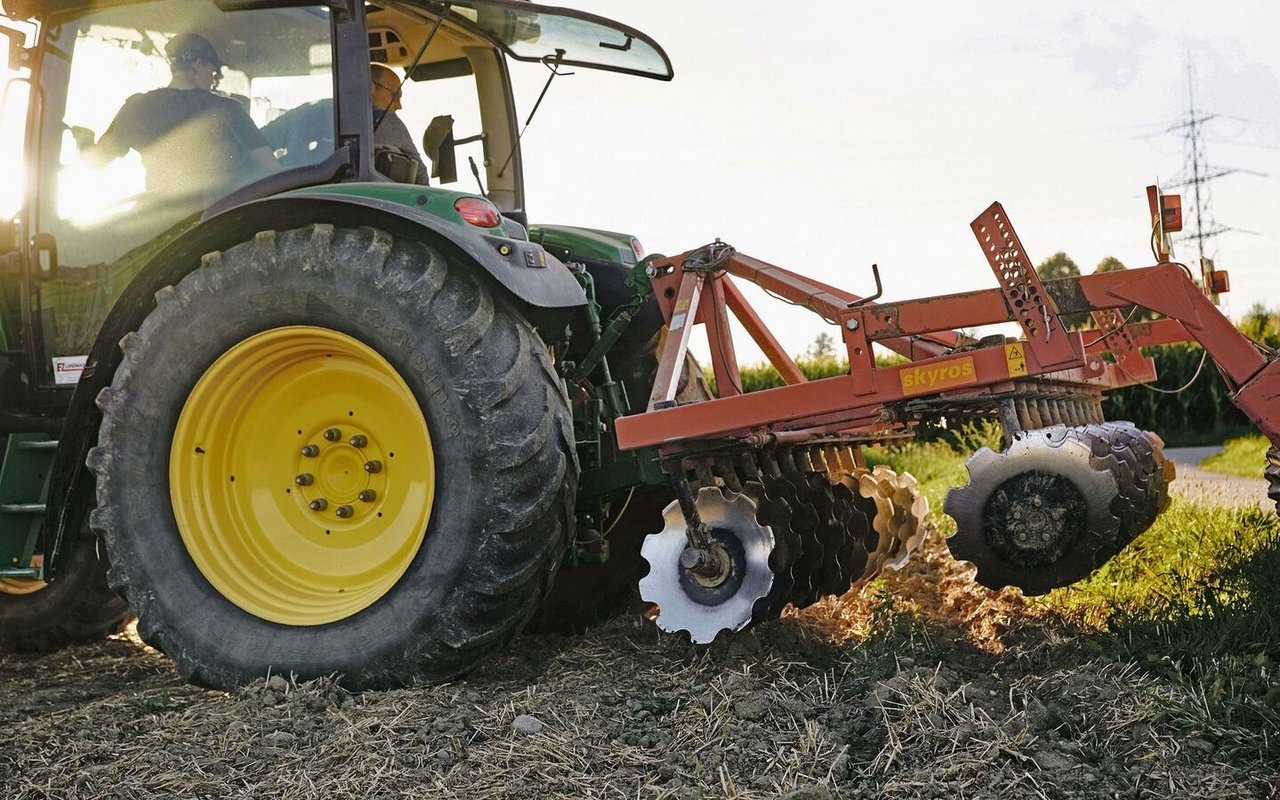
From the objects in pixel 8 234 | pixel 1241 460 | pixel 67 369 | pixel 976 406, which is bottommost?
pixel 1241 460

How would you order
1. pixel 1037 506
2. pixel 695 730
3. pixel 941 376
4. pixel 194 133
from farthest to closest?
1. pixel 194 133
2. pixel 941 376
3. pixel 1037 506
4. pixel 695 730

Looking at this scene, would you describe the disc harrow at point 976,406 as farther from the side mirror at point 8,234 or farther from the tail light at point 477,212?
the side mirror at point 8,234

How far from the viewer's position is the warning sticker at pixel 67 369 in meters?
4.66

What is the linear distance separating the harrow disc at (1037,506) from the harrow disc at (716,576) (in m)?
0.59

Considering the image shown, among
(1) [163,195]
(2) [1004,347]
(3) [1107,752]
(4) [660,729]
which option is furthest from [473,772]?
(1) [163,195]

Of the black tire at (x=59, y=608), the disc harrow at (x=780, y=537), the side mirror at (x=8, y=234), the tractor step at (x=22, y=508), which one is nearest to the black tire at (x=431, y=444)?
the disc harrow at (x=780, y=537)

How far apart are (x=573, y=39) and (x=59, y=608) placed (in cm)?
310

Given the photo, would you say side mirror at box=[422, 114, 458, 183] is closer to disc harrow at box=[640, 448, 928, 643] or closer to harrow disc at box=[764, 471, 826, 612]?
disc harrow at box=[640, 448, 928, 643]

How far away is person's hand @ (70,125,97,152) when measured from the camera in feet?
→ 14.9

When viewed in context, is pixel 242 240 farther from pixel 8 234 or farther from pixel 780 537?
pixel 780 537

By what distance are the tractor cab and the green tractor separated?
0.01 meters

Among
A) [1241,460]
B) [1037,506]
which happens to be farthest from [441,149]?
[1241,460]

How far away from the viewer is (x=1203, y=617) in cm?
373

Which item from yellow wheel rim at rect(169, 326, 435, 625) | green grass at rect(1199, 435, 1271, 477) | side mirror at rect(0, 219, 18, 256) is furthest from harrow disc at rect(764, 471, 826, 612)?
green grass at rect(1199, 435, 1271, 477)
